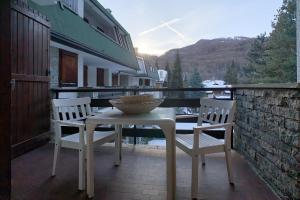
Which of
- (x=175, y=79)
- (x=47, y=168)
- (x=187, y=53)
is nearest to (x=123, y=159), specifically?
(x=47, y=168)

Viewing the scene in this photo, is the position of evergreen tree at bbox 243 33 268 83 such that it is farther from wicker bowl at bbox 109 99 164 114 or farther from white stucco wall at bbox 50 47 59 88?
wicker bowl at bbox 109 99 164 114

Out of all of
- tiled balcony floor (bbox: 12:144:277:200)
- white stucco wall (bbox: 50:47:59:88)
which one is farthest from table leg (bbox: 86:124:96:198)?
white stucco wall (bbox: 50:47:59:88)

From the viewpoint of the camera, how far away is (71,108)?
2.70 m

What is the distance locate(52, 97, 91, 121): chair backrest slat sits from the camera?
243 cm

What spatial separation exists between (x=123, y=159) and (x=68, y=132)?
1397 millimetres

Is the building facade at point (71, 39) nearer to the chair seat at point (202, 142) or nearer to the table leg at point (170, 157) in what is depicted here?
the chair seat at point (202, 142)

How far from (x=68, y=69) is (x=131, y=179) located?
4958 mm

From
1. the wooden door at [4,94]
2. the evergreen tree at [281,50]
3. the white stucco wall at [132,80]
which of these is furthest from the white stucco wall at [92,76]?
the wooden door at [4,94]

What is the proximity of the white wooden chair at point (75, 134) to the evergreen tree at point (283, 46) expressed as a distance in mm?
13835

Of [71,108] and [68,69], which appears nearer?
[71,108]

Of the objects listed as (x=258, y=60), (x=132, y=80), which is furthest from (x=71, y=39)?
(x=258, y=60)

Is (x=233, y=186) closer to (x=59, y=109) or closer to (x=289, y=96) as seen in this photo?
(x=289, y=96)

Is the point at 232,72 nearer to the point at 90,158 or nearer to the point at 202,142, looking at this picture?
the point at 202,142

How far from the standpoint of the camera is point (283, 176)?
1887 mm
